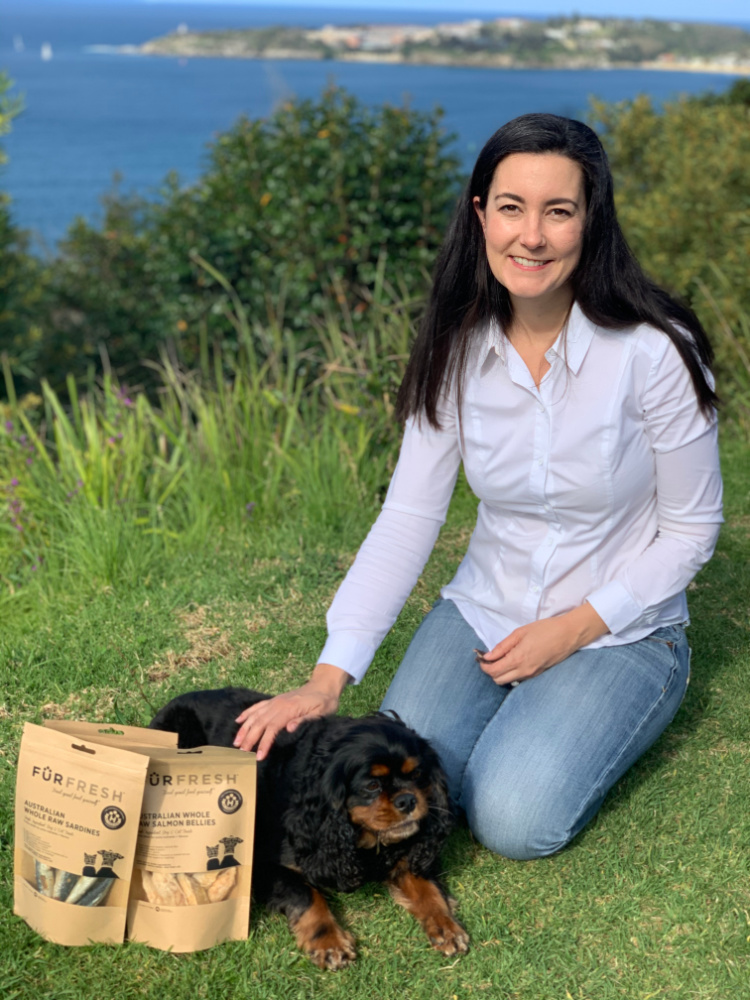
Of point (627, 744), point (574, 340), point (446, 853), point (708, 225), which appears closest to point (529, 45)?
point (708, 225)

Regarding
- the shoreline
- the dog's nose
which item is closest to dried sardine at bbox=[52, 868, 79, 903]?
the dog's nose

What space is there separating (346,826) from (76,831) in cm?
56

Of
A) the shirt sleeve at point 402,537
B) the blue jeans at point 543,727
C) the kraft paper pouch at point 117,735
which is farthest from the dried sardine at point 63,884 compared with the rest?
the blue jeans at point 543,727

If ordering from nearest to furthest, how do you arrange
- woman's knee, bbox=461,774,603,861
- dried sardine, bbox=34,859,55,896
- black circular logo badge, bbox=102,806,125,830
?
black circular logo badge, bbox=102,806,125,830
dried sardine, bbox=34,859,55,896
woman's knee, bbox=461,774,603,861

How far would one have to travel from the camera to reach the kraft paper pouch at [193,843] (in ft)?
7.13

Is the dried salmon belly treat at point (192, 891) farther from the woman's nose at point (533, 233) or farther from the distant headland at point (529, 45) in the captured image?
the distant headland at point (529, 45)

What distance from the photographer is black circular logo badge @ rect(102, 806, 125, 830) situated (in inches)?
82.7

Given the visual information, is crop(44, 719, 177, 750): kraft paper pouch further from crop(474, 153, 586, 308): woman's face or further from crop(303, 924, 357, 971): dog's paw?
crop(474, 153, 586, 308): woman's face

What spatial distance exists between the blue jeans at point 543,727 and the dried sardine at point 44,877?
983mm

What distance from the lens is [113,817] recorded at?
2104 millimetres

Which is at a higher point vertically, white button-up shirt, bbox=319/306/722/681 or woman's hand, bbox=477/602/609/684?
white button-up shirt, bbox=319/306/722/681

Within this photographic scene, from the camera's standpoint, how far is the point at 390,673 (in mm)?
3465

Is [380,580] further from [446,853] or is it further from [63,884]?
[63,884]

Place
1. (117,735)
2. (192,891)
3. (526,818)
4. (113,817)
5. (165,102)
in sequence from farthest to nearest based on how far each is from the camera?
(165,102) < (526,818) < (117,735) < (192,891) < (113,817)
